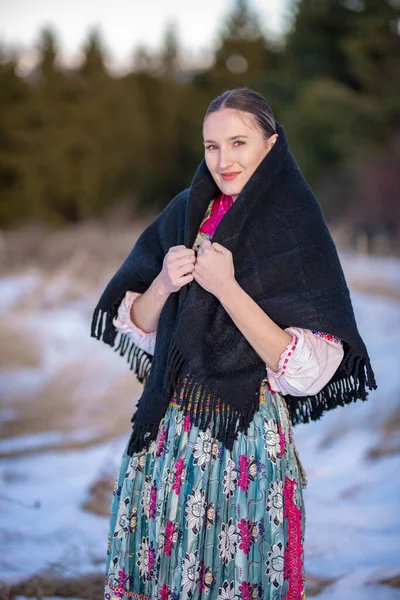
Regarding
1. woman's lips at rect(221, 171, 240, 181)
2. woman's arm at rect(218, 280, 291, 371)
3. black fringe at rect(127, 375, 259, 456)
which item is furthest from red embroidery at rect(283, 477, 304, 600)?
woman's lips at rect(221, 171, 240, 181)

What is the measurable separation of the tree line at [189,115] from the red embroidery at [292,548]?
503 inches

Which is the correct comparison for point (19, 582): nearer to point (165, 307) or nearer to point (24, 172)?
point (165, 307)

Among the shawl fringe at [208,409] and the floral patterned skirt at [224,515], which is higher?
the shawl fringe at [208,409]

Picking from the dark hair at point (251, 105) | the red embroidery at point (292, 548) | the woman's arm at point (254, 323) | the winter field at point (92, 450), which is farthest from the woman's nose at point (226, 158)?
the winter field at point (92, 450)

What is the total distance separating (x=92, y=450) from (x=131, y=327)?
3307 millimetres

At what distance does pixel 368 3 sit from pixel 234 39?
10592mm

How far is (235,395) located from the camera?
1.86 m

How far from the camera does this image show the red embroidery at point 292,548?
1.89m

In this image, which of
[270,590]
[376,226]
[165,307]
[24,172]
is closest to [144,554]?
[270,590]

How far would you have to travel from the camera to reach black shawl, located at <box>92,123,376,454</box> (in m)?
1.86

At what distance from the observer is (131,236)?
42.3 feet

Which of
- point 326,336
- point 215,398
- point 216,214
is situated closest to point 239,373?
point 215,398

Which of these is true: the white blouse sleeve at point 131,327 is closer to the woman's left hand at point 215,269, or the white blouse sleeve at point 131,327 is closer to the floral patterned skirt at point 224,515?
the floral patterned skirt at point 224,515

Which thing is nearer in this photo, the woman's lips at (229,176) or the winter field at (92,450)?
the woman's lips at (229,176)
